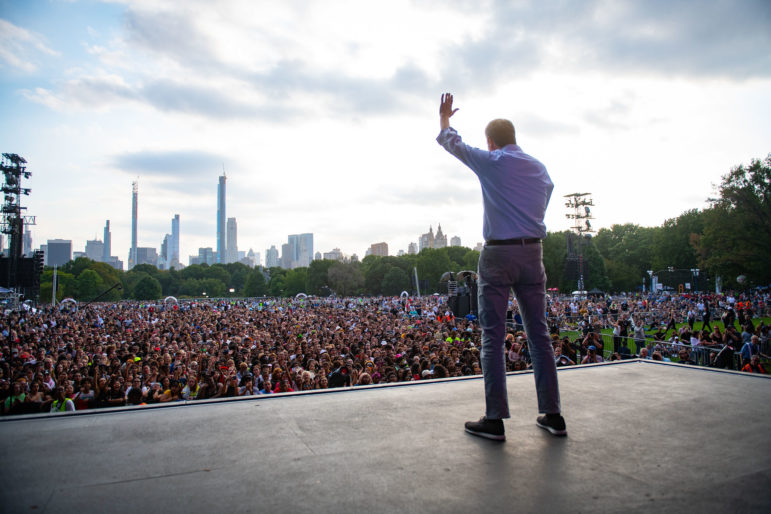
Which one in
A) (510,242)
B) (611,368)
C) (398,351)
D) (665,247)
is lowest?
(398,351)

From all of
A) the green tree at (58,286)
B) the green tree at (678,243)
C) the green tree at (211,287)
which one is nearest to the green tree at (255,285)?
the green tree at (211,287)

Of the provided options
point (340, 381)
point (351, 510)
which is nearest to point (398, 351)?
point (340, 381)

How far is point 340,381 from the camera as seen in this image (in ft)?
26.4

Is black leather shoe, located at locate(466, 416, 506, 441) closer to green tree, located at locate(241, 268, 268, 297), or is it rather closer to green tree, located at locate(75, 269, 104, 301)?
green tree, located at locate(75, 269, 104, 301)

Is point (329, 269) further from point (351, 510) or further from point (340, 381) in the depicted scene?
point (351, 510)

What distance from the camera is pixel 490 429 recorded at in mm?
2189

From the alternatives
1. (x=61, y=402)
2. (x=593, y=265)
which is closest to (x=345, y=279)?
(x=593, y=265)

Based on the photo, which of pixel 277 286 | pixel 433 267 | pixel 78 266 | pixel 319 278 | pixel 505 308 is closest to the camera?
pixel 505 308

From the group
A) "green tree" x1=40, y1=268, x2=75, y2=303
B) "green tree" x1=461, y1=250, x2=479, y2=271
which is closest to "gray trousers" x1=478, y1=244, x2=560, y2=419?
"green tree" x1=461, y1=250, x2=479, y2=271

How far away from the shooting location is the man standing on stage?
96.7 inches

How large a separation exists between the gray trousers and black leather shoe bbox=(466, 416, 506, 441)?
0.66 ft

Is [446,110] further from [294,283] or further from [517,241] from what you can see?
[294,283]

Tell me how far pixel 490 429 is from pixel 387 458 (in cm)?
59

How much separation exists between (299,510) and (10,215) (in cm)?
4781
